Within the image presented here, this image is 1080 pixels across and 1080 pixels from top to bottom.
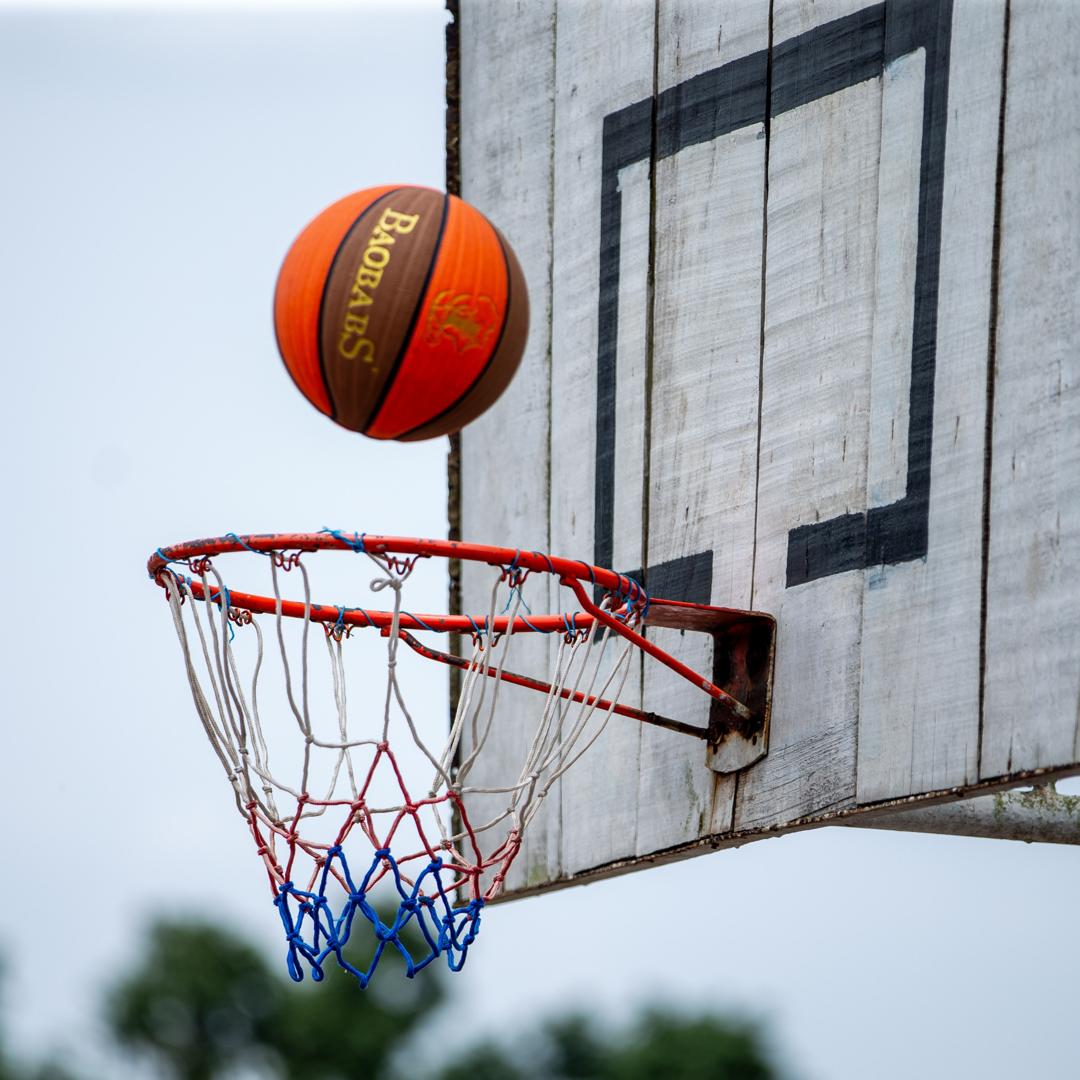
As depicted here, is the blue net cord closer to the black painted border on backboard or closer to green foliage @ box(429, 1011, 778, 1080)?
the black painted border on backboard

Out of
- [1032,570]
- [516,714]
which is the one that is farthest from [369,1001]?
[1032,570]

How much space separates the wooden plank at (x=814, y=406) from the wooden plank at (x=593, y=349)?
0.42 meters

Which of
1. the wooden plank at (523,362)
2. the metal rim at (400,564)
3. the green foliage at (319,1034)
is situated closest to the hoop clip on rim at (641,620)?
the metal rim at (400,564)

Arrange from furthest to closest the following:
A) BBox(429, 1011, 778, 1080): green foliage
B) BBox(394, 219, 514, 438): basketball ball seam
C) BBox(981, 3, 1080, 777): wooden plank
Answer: BBox(429, 1011, 778, 1080): green foliage
BBox(394, 219, 514, 438): basketball ball seam
BBox(981, 3, 1080, 777): wooden plank

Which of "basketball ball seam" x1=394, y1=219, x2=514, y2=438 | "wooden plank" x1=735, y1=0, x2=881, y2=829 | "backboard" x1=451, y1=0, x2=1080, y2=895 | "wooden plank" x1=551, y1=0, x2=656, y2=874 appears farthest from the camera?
"wooden plank" x1=551, y1=0, x2=656, y2=874

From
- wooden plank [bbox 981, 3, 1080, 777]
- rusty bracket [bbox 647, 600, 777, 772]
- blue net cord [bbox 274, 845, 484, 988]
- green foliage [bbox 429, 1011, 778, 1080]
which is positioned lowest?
green foliage [bbox 429, 1011, 778, 1080]

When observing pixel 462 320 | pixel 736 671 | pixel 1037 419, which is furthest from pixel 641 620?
pixel 1037 419

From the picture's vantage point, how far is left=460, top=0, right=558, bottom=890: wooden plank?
5000 millimetres

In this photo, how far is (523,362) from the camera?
513cm

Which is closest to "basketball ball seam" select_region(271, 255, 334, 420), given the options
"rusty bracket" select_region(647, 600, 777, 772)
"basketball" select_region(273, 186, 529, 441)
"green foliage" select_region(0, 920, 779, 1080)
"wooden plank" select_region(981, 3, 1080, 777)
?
"basketball" select_region(273, 186, 529, 441)

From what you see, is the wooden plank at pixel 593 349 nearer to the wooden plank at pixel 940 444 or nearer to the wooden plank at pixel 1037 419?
the wooden plank at pixel 940 444

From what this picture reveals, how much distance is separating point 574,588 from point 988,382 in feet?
2.94

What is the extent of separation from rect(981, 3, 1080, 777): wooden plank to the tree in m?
21.5

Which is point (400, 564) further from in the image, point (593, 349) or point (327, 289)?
point (593, 349)
